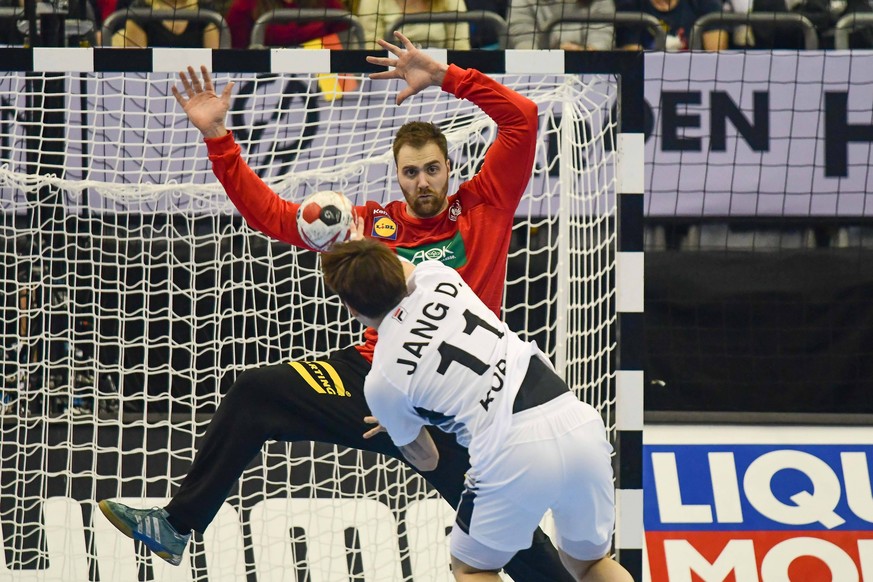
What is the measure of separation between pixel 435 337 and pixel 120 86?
10.2 ft

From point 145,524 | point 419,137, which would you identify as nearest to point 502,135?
point 419,137

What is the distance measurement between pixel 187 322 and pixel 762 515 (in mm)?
2937

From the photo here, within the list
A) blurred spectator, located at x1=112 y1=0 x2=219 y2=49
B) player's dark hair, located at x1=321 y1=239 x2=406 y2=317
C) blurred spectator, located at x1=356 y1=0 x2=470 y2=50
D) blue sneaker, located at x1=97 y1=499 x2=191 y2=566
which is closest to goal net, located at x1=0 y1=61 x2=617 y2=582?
blurred spectator, located at x1=112 y1=0 x2=219 y2=49

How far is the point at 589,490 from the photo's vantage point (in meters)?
3.34

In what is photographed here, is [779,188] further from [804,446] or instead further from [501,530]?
[501,530]

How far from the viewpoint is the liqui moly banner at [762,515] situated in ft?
18.6

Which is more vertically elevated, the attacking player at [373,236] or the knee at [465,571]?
the attacking player at [373,236]

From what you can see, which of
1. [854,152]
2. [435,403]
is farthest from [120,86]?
[854,152]

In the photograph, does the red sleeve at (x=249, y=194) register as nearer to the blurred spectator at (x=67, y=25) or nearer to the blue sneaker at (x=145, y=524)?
the blue sneaker at (x=145, y=524)

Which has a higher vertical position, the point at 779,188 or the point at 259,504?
the point at 779,188

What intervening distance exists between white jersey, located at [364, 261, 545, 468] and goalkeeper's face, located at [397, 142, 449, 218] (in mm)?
836

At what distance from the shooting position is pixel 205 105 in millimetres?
4051

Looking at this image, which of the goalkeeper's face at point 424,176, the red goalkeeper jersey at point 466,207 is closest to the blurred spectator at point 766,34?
the red goalkeeper jersey at point 466,207

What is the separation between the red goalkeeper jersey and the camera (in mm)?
4047
